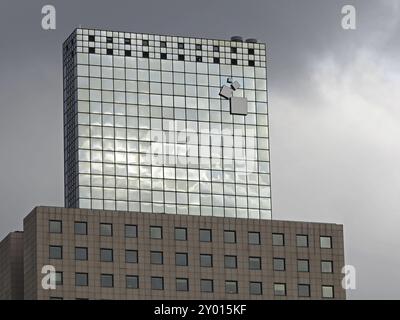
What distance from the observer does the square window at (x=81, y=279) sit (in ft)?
648

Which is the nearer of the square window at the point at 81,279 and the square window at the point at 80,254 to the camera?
the square window at the point at 81,279

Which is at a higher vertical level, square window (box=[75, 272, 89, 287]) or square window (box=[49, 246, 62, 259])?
square window (box=[49, 246, 62, 259])

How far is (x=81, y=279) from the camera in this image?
19775cm

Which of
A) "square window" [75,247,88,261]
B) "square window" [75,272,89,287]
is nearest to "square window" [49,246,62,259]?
"square window" [75,247,88,261]

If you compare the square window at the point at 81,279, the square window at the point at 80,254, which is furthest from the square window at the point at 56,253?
the square window at the point at 81,279

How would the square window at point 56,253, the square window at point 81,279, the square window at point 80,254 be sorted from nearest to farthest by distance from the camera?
the square window at point 81,279
the square window at point 56,253
the square window at point 80,254

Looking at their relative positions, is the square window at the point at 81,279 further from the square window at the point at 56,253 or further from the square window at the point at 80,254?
the square window at the point at 56,253

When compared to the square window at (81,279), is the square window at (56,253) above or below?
above

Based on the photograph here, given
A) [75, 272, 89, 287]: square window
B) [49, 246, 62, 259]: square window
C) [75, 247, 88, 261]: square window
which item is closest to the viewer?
[75, 272, 89, 287]: square window

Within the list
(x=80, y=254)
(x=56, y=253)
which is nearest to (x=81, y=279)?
(x=80, y=254)

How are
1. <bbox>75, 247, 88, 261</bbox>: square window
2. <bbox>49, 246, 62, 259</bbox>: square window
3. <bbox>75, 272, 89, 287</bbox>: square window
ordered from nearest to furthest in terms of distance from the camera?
1. <bbox>75, 272, 89, 287</bbox>: square window
2. <bbox>49, 246, 62, 259</bbox>: square window
3. <bbox>75, 247, 88, 261</bbox>: square window

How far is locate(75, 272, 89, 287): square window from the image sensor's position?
648ft

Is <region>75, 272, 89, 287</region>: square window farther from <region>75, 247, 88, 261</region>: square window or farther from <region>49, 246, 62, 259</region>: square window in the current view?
<region>49, 246, 62, 259</region>: square window
